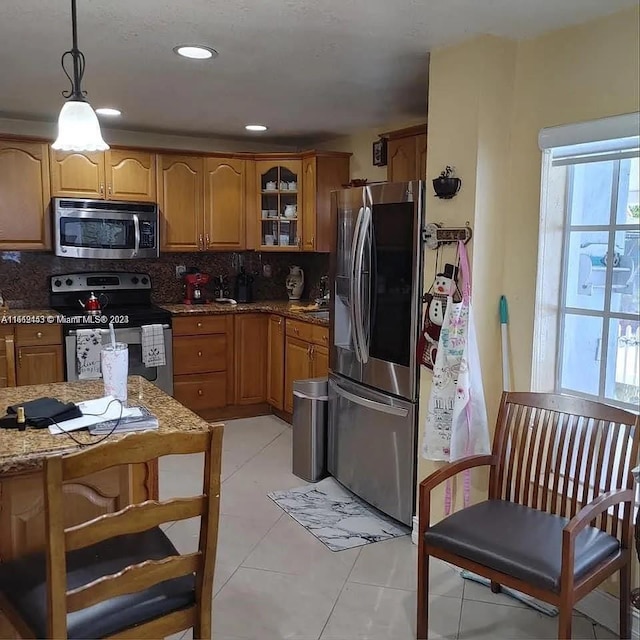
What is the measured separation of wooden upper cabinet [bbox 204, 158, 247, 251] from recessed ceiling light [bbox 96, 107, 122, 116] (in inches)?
35.4

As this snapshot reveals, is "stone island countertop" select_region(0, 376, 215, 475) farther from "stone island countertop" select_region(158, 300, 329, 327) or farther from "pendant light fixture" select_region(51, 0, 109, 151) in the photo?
"stone island countertop" select_region(158, 300, 329, 327)

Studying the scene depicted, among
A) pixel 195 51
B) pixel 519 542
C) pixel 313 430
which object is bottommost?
pixel 313 430

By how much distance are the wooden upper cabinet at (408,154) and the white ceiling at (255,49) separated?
0.62 ft

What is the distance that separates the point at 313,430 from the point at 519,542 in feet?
5.95

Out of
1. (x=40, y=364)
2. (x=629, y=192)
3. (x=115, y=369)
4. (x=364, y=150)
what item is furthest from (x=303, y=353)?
(x=629, y=192)

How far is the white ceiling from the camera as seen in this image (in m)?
2.30

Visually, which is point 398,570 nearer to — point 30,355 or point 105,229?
point 30,355

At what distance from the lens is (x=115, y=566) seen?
1.72m

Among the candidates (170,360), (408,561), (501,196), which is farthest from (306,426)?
(501,196)

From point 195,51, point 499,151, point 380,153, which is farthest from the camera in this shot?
point 380,153

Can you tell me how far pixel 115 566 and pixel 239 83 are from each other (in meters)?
2.52

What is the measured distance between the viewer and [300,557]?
2881 mm

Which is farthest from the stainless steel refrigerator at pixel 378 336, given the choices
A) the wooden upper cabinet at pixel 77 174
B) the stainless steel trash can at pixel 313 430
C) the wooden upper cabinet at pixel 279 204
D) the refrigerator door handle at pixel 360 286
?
the wooden upper cabinet at pixel 77 174

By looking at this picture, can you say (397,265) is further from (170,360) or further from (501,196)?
(170,360)
